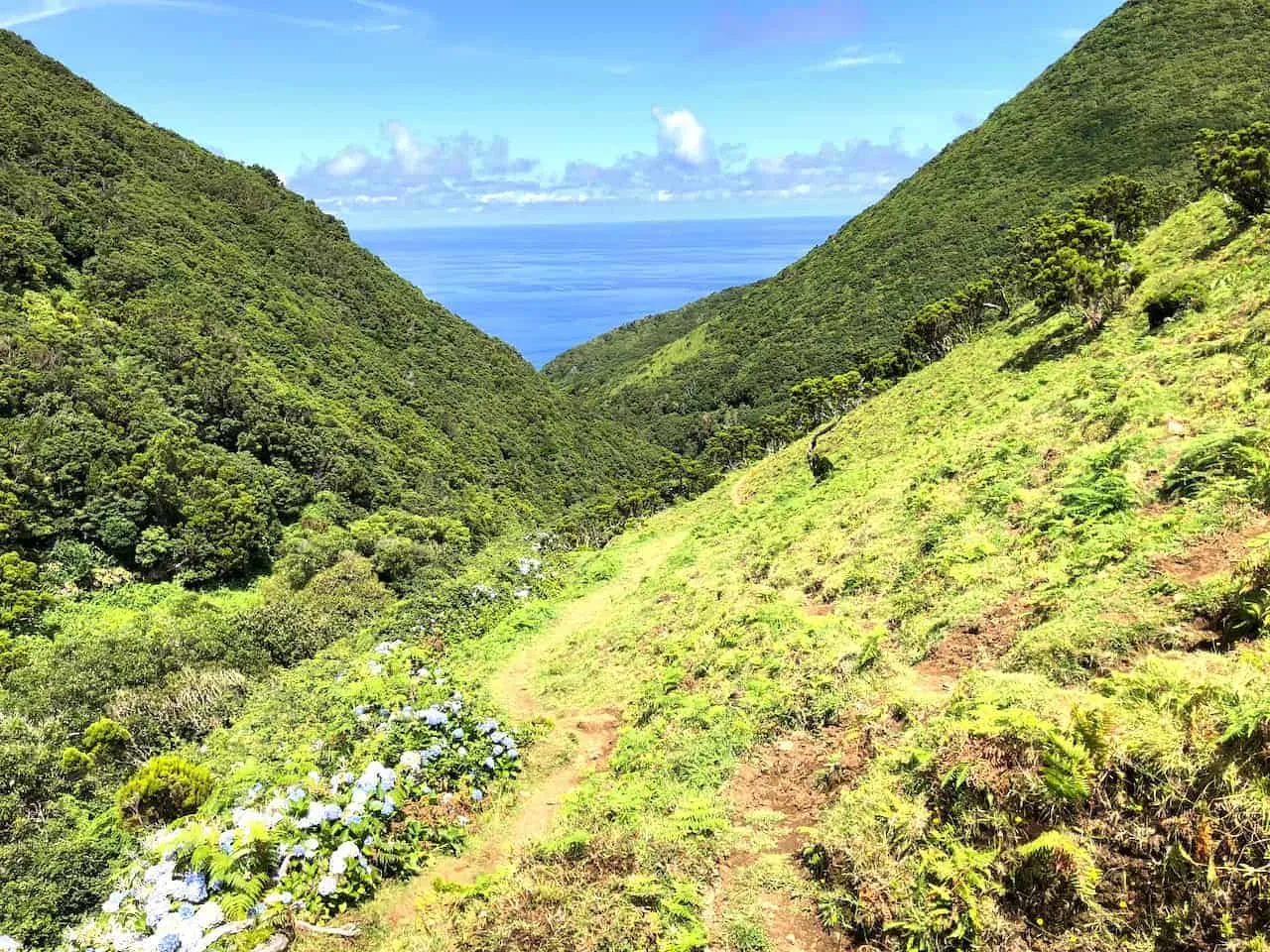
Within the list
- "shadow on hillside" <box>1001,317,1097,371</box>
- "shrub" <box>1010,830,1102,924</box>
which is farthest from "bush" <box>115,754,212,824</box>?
"shadow on hillside" <box>1001,317,1097,371</box>

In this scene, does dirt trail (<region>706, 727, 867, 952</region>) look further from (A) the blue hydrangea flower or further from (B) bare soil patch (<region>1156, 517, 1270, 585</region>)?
(A) the blue hydrangea flower

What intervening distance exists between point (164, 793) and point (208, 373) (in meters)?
48.5

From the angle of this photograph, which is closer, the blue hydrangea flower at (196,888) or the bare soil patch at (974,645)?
the blue hydrangea flower at (196,888)

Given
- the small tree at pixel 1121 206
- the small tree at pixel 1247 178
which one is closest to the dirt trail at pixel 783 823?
the small tree at pixel 1247 178

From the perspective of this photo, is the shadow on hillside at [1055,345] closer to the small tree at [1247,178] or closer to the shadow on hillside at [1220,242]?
the shadow on hillside at [1220,242]

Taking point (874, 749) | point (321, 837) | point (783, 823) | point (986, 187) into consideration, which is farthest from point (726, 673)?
point (986, 187)

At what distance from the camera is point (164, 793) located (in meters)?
11.5

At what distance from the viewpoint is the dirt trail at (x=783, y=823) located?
5090 millimetres

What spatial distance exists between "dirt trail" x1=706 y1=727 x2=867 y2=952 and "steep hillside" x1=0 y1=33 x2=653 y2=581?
41191 millimetres

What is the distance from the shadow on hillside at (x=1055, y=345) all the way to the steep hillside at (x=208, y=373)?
37.6m

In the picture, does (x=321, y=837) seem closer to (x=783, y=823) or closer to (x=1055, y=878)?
(x=783, y=823)

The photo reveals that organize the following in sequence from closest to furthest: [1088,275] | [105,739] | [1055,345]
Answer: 1. [105,739]
2. [1088,275]
3. [1055,345]

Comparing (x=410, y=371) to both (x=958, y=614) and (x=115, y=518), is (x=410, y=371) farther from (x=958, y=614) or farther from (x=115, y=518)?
(x=958, y=614)

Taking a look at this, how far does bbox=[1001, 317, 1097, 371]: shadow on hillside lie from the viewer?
22859mm
